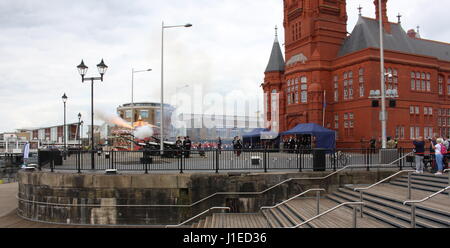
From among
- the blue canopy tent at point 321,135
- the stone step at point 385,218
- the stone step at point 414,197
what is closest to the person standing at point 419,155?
the stone step at point 414,197

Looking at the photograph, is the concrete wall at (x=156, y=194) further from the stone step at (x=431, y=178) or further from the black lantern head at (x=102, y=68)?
the black lantern head at (x=102, y=68)

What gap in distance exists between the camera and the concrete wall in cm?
1419

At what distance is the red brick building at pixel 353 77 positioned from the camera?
1347 inches

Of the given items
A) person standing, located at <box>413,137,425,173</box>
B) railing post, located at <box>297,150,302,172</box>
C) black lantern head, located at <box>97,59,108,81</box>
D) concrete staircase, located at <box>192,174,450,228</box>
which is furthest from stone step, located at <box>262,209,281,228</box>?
black lantern head, located at <box>97,59,108,81</box>

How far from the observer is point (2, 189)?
86.5 feet

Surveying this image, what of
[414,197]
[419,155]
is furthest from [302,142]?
[414,197]

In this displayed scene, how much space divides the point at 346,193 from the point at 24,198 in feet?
48.1

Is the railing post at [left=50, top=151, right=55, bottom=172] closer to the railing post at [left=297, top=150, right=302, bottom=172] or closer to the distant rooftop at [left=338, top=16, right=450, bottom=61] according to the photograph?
the railing post at [left=297, top=150, right=302, bottom=172]

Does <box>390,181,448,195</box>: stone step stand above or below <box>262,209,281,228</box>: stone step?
above

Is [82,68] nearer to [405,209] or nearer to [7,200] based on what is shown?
[7,200]

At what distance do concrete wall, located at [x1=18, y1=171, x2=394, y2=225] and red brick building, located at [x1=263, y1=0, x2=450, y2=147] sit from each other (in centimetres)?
2215

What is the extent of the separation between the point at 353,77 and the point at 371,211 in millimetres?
27648

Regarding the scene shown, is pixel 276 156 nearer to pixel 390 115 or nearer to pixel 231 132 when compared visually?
pixel 390 115
